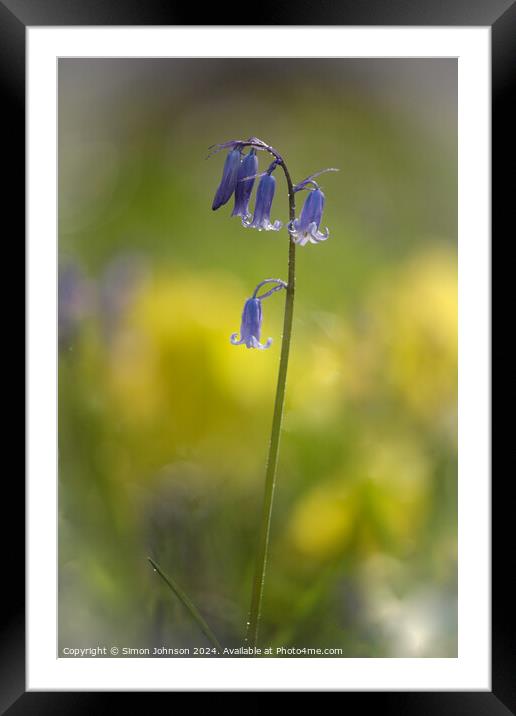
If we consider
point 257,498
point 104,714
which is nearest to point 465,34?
point 257,498

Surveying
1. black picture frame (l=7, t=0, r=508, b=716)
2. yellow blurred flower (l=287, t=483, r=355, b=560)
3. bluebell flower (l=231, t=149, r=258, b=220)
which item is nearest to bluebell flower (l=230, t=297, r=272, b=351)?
bluebell flower (l=231, t=149, r=258, b=220)

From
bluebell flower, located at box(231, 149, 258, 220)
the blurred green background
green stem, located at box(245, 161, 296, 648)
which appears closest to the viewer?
green stem, located at box(245, 161, 296, 648)

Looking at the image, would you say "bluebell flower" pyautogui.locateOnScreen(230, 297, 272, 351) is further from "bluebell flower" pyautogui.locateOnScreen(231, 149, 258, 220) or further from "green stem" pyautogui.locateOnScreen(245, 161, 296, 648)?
"bluebell flower" pyautogui.locateOnScreen(231, 149, 258, 220)

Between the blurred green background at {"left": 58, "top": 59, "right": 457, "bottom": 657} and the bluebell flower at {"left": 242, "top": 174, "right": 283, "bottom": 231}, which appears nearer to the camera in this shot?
the bluebell flower at {"left": 242, "top": 174, "right": 283, "bottom": 231}

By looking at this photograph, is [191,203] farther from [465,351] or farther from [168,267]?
[465,351]

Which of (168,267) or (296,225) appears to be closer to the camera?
(296,225)

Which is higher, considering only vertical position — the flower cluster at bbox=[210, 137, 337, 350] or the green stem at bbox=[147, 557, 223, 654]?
the flower cluster at bbox=[210, 137, 337, 350]
